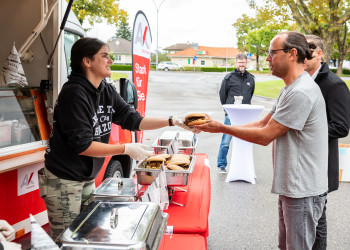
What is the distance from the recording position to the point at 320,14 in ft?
51.8

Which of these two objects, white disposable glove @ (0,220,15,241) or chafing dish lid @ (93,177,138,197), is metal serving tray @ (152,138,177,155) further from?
white disposable glove @ (0,220,15,241)

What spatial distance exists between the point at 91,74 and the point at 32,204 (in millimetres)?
1354

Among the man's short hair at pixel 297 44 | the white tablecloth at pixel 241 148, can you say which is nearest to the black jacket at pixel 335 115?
the man's short hair at pixel 297 44

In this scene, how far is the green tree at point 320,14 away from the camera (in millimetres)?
15250

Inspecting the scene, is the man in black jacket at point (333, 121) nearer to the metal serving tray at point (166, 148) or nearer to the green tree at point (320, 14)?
the metal serving tray at point (166, 148)

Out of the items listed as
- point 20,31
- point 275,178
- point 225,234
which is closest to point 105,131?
point 275,178

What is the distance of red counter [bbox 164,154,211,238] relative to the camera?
89.1 inches

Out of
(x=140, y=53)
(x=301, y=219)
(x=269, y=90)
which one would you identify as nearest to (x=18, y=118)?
(x=301, y=219)

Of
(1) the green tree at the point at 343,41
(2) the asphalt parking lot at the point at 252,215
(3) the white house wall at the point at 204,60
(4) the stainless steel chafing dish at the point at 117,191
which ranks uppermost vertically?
(3) the white house wall at the point at 204,60

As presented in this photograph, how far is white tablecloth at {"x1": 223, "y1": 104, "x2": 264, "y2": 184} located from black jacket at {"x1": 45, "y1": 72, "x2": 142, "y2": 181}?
316cm

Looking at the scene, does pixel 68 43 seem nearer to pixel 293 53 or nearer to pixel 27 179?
pixel 27 179

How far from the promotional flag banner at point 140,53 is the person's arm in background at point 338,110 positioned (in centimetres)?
305

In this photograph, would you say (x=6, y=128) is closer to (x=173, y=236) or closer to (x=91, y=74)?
(x=91, y=74)

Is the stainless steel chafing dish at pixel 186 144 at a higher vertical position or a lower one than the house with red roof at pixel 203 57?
lower
